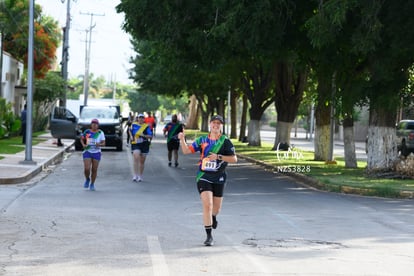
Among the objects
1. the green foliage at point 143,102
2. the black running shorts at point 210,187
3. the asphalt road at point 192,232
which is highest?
the green foliage at point 143,102

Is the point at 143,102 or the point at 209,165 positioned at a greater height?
the point at 143,102

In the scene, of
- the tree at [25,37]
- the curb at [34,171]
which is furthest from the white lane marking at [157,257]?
the tree at [25,37]

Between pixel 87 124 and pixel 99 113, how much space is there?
189 centimetres

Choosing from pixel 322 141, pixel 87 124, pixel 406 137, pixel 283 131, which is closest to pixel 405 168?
pixel 322 141

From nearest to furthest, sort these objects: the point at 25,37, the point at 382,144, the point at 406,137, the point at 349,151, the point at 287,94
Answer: the point at 382,144
the point at 349,151
the point at 406,137
the point at 287,94
the point at 25,37

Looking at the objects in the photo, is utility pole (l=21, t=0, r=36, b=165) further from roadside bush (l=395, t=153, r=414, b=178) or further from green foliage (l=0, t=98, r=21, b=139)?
green foliage (l=0, t=98, r=21, b=139)

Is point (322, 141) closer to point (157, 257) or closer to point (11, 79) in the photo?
point (157, 257)

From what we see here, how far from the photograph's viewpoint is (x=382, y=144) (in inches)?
934

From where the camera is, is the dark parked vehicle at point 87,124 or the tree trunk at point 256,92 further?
the tree trunk at point 256,92

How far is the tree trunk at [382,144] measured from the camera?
77.6 ft

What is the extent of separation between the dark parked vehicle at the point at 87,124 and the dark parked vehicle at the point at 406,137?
43.2ft

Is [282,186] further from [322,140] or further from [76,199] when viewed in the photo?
[322,140]

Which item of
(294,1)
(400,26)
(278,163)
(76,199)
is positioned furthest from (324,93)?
Result: (76,199)

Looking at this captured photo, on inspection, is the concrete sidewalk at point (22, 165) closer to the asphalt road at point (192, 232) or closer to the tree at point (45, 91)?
the asphalt road at point (192, 232)
